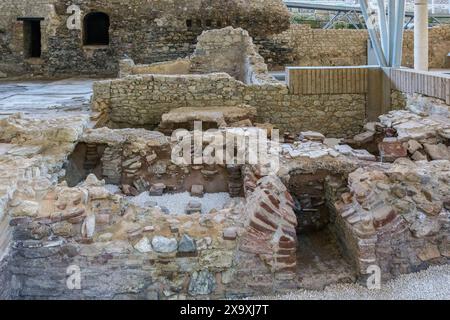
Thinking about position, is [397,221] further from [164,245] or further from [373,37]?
[373,37]

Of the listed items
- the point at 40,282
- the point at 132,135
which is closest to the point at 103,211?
the point at 40,282

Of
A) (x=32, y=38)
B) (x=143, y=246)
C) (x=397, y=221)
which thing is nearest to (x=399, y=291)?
(x=397, y=221)

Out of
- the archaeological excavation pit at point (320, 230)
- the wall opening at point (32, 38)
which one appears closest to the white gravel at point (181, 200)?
the archaeological excavation pit at point (320, 230)

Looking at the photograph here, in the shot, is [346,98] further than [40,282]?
Yes

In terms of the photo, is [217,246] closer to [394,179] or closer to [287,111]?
[394,179]

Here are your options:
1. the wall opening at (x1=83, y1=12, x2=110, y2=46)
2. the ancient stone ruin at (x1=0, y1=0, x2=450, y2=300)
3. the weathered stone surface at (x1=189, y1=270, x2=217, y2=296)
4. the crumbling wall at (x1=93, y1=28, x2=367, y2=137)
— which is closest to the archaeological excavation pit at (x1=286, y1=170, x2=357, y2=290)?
the ancient stone ruin at (x1=0, y1=0, x2=450, y2=300)

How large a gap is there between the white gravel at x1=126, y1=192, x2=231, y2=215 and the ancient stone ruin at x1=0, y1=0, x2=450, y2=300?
0.11ft

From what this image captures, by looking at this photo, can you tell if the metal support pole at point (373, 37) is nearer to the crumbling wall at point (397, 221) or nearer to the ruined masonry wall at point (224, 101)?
the ruined masonry wall at point (224, 101)

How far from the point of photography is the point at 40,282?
3.29m

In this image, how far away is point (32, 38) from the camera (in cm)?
1580

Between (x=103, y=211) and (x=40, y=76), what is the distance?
41.6 feet

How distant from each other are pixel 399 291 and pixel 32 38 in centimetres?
1563

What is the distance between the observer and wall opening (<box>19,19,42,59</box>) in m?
15.1

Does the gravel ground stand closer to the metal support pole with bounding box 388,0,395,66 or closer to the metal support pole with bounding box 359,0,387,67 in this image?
the metal support pole with bounding box 388,0,395,66
